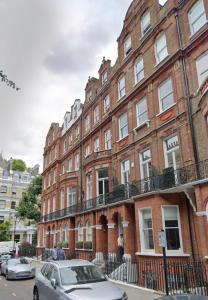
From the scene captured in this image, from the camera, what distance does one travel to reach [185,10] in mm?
16641

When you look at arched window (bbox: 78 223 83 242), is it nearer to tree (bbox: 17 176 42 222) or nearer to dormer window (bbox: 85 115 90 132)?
dormer window (bbox: 85 115 90 132)

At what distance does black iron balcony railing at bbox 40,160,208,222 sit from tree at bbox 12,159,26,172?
5705 cm

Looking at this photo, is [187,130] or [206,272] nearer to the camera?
[206,272]

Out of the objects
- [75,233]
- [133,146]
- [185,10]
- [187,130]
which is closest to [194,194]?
[187,130]

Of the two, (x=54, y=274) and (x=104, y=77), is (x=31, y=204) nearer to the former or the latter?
(x=104, y=77)

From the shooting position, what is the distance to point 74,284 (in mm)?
7996

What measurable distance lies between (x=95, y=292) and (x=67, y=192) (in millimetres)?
22428

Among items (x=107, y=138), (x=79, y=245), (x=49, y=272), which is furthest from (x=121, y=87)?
→ (x=49, y=272)

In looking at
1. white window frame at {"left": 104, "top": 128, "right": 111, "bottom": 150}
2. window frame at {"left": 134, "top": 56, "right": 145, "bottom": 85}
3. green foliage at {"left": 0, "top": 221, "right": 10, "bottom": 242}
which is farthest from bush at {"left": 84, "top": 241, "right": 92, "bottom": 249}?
green foliage at {"left": 0, "top": 221, "right": 10, "bottom": 242}

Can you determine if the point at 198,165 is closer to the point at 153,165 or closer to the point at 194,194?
the point at 194,194

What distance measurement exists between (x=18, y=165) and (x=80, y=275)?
241 feet

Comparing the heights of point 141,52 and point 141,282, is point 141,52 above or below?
above

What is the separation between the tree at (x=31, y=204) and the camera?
44.2 m

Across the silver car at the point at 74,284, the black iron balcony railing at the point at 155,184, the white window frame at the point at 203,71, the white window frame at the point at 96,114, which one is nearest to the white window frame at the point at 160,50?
the white window frame at the point at 203,71
